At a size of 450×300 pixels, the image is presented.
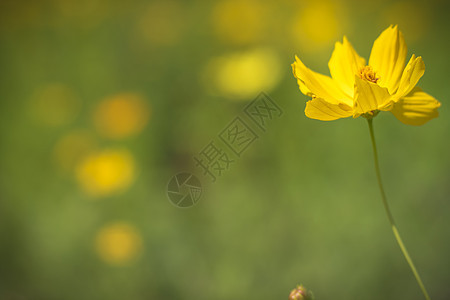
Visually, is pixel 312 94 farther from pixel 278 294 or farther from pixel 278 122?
pixel 278 122

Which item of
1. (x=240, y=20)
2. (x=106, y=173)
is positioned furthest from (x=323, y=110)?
(x=240, y=20)

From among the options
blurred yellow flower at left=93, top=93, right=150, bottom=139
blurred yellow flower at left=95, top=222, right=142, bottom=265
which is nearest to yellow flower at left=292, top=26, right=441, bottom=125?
blurred yellow flower at left=95, top=222, right=142, bottom=265

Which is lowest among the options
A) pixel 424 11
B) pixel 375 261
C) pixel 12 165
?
pixel 12 165

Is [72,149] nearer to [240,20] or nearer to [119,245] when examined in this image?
[119,245]

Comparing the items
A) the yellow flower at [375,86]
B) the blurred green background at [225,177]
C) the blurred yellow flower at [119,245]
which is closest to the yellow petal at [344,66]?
the yellow flower at [375,86]

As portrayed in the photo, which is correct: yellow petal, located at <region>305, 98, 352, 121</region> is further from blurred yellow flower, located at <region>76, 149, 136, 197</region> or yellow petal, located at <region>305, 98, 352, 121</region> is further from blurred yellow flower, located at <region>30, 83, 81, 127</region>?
blurred yellow flower, located at <region>30, 83, 81, 127</region>

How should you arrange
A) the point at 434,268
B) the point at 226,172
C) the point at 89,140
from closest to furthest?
the point at 434,268 → the point at 226,172 → the point at 89,140

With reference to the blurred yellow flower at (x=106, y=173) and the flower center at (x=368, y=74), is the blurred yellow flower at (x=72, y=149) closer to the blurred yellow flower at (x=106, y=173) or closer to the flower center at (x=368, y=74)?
the blurred yellow flower at (x=106, y=173)

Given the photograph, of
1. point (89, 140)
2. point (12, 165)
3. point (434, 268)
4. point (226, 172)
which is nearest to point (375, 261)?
point (434, 268)
